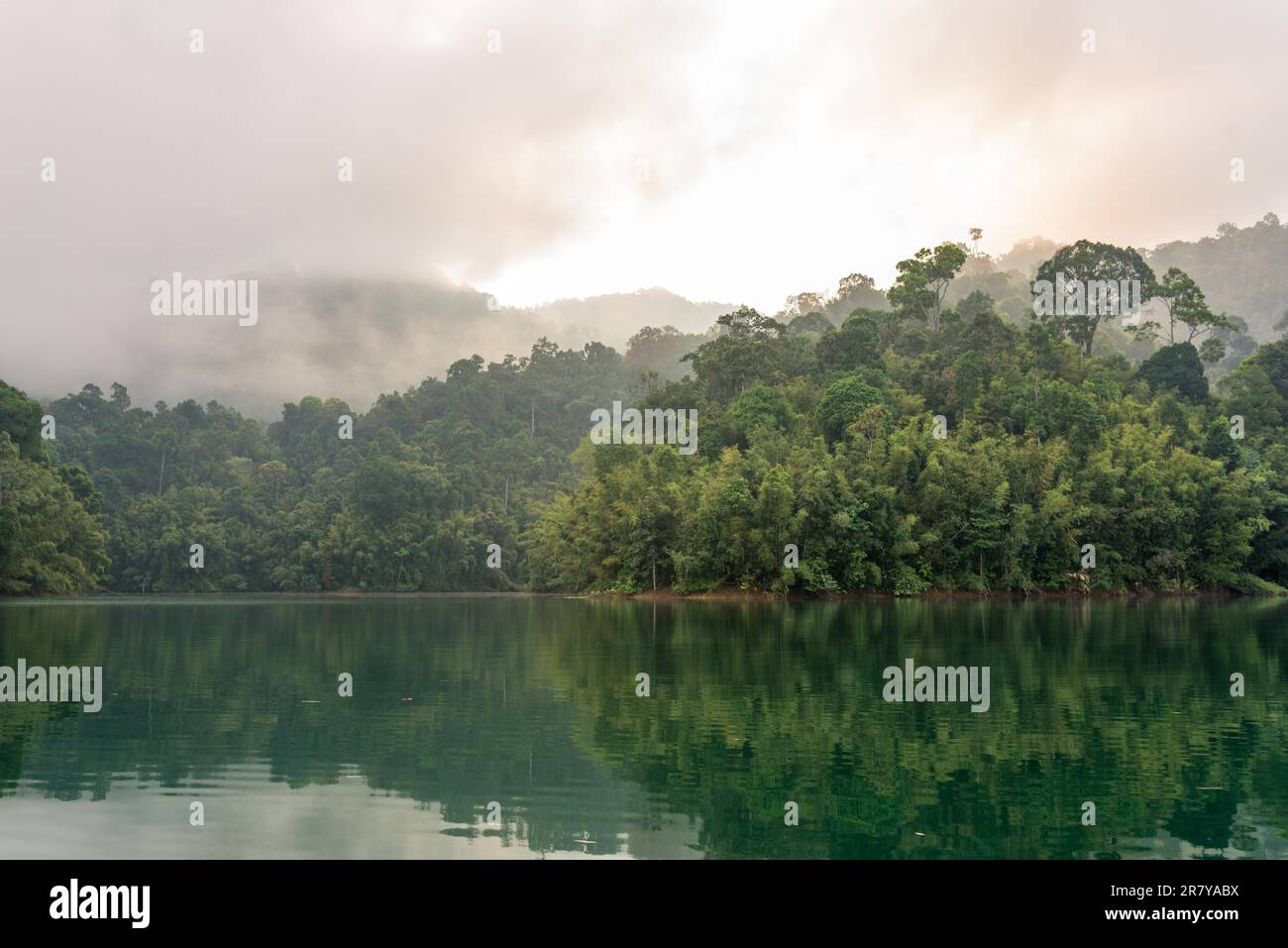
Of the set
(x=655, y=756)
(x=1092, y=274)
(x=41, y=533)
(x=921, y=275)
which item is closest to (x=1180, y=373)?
(x=1092, y=274)

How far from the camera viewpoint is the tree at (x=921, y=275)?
3115 inches

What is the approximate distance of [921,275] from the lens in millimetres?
80125

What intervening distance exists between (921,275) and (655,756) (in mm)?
73783

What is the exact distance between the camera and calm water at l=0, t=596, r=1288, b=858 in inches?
345

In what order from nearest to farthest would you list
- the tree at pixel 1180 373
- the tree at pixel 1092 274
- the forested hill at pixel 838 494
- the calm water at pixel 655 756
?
1. the calm water at pixel 655 756
2. the forested hill at pixel 838 494
3. the tree at pixel 1180 373
4. the tree at pixel 1092 274

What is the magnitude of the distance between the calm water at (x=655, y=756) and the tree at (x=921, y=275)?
58.3 meters

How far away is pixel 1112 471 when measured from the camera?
54.7 m

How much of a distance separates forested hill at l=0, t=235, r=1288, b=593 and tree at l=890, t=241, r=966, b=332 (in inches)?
7.7

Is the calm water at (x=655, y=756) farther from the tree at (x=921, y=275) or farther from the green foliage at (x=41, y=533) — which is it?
the tree at (x=921, y=275)

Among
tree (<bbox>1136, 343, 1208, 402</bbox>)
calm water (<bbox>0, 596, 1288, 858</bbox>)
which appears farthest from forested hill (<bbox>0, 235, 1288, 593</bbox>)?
calm water (<bbox>0, 596, 1288, 858</bbox>)

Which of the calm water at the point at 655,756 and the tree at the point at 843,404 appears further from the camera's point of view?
the tree at the point at 843,404

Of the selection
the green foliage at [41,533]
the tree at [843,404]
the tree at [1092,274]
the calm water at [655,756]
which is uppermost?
the tree at [1092,274]

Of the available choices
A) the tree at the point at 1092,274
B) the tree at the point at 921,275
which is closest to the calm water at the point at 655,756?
the tree at the point at 1092,274

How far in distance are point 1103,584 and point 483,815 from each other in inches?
2079
